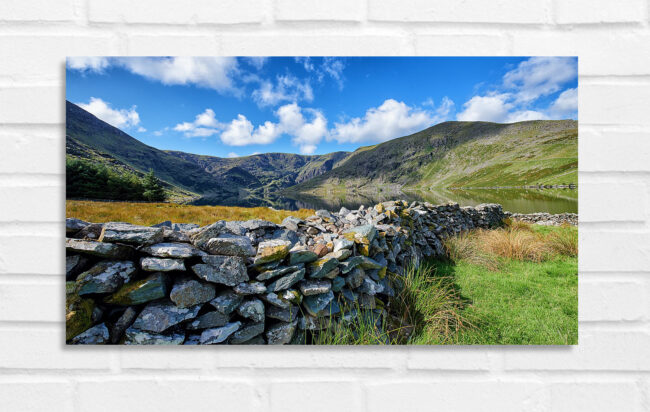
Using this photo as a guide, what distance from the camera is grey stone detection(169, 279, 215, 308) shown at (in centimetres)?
116

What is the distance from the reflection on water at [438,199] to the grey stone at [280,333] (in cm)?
100

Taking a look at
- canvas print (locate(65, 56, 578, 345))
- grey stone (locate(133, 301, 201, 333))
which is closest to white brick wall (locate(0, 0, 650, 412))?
canvas print (locate(65, 56, 578, 345))

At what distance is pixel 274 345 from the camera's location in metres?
1.42

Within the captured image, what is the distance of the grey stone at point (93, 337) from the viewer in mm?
1190

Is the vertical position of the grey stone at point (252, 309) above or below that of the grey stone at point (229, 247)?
below
